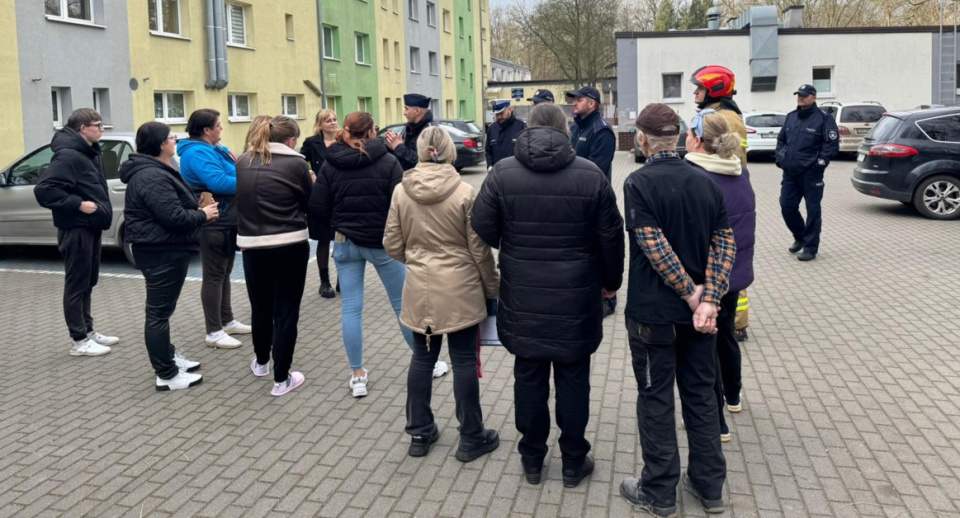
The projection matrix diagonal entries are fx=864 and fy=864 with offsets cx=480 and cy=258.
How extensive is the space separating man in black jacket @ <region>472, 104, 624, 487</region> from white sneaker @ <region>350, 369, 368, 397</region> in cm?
172

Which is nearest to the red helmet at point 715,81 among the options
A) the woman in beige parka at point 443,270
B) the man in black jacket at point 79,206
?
the woman in beige parka at point 443,270

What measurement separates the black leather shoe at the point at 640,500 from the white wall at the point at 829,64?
105ft

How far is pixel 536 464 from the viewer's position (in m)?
4.14

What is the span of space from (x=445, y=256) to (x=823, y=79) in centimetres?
3454

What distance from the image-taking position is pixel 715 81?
5.57 metres

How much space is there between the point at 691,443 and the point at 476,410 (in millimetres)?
1121

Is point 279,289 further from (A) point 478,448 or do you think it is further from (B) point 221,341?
(A) point 478,448

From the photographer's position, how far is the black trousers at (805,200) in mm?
9398

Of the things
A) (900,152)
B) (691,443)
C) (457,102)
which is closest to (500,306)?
(691,443)

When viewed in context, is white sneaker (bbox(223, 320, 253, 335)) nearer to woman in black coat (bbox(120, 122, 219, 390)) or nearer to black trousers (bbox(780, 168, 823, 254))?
woman in black coat (bbox(120, 122, 219, 390))

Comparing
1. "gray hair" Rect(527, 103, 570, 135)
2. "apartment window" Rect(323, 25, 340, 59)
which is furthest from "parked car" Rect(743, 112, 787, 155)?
"gray hair" Rect(527, 103, 570, 135)

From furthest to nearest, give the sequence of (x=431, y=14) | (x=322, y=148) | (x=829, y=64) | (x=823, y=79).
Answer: (x=431, y=14) < (x=823, y=79) < (x=829, y=64) < (x=322, y=148)

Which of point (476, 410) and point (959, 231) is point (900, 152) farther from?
point (476, 410)

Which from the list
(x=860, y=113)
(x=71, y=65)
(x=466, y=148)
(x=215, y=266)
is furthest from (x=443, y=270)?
(x=860, y=113)
